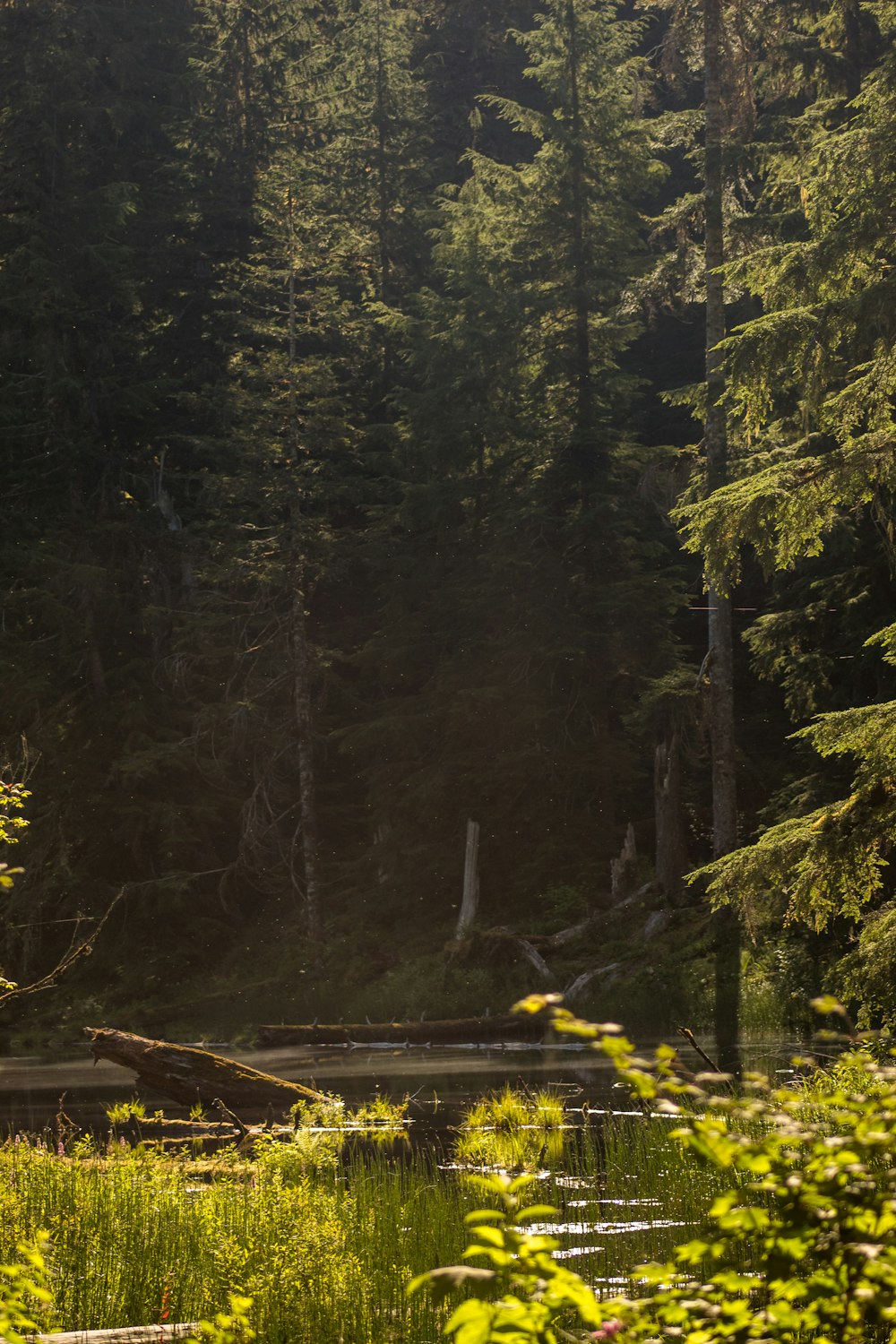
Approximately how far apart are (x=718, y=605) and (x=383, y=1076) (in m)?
10.1

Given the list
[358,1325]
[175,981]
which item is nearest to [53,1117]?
[358,1325]

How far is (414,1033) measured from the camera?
21297mm

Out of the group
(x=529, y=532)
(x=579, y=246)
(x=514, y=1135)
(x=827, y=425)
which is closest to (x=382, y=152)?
(x=579, y=246)

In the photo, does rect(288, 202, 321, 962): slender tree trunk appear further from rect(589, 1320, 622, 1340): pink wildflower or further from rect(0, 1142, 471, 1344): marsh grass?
rect(589, 1320, 622, 1340): pink wildflower

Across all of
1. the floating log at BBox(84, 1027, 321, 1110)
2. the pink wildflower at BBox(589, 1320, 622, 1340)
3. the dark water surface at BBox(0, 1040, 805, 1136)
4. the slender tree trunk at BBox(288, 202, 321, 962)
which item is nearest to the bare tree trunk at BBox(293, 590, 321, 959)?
the slender tree trunk at BBox(288, 202, 321, 962)

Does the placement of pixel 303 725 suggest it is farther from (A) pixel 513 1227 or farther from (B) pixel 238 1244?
(A) pixel 513 1227

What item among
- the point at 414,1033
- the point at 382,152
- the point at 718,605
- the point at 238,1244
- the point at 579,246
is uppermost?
the point at 382,152

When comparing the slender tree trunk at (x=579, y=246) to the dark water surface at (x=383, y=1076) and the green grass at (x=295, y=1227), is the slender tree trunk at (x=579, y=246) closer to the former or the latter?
the dark water surface at (x=383, y=1076)

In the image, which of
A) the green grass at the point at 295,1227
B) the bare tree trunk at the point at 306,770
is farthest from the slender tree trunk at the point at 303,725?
the green grass at the point at 295,1227

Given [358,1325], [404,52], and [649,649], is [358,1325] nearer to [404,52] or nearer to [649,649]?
[649,649]

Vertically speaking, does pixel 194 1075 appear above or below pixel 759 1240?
below

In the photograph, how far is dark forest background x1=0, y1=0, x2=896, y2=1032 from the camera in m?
25.6

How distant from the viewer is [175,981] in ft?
93.3

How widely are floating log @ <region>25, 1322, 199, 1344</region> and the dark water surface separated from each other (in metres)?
7.02
